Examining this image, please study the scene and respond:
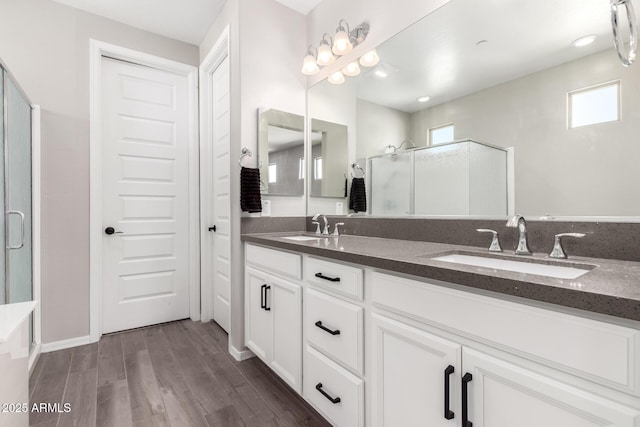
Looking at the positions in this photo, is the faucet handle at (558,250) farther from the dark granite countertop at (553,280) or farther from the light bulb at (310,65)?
the light bulb at (310,65)

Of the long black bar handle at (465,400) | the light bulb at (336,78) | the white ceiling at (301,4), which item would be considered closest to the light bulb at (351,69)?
the light bulb at (336,78)

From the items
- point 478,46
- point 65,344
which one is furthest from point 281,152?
point 65,344

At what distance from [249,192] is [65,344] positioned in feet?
6.17

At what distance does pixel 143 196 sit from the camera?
2.72m

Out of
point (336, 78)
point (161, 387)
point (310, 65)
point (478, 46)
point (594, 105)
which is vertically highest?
point (310, 65)

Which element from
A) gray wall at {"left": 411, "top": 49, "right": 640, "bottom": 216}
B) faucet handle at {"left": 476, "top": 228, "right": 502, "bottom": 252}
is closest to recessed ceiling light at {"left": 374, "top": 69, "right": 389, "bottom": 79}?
gray wall at {"left": 411, "top": 49, "right": 640, "bottom": 216}

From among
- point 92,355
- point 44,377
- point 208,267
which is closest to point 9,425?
point 44,377

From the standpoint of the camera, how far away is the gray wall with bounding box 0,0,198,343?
87.5 inches

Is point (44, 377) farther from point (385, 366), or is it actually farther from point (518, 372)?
point (518, 372)

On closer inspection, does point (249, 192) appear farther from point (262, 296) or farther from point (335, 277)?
point (335, 277)

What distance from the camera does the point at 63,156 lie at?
91.4 inches

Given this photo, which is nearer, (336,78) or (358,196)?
(358,196)

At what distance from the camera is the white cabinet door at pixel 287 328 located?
61.1 inches

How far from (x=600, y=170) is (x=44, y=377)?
123 inches
